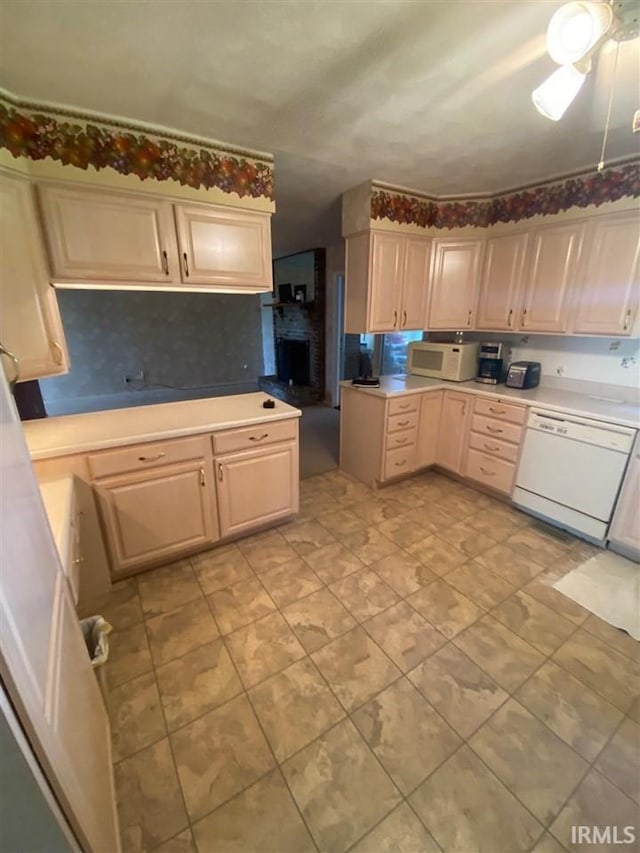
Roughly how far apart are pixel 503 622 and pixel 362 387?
1.97 meters

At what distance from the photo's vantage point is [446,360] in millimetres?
3301

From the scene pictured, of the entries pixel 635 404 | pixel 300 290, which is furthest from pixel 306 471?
pixel 300 290

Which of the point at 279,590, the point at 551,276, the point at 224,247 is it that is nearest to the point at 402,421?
the point at 551,276

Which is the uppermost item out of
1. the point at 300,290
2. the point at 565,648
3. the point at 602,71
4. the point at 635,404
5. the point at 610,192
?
the point at 602,71

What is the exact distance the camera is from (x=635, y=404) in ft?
8.35

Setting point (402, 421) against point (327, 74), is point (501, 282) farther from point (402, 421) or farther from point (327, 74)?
point (327, 74)

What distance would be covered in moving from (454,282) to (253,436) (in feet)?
7.65

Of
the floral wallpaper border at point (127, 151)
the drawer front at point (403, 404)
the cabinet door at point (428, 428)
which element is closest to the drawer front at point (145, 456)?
the floral wallpaper border at point (127, 151)

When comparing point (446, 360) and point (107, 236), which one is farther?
point (446, 360)

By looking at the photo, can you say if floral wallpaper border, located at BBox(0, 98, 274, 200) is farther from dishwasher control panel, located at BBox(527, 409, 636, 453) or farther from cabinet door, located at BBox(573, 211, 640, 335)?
dishwasher control panel, located at BBox(527, 409, 636, 453)

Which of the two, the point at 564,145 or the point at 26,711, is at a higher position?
the point at 564,145

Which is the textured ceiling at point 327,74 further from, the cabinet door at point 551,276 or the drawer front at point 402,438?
the drawer front at point 402,438

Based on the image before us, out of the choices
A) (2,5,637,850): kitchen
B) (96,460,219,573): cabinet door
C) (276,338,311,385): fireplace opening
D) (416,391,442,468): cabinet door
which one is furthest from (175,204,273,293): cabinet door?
(276,338,311,385): fireplace opening

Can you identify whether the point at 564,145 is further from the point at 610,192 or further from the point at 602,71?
the point at 602,71
